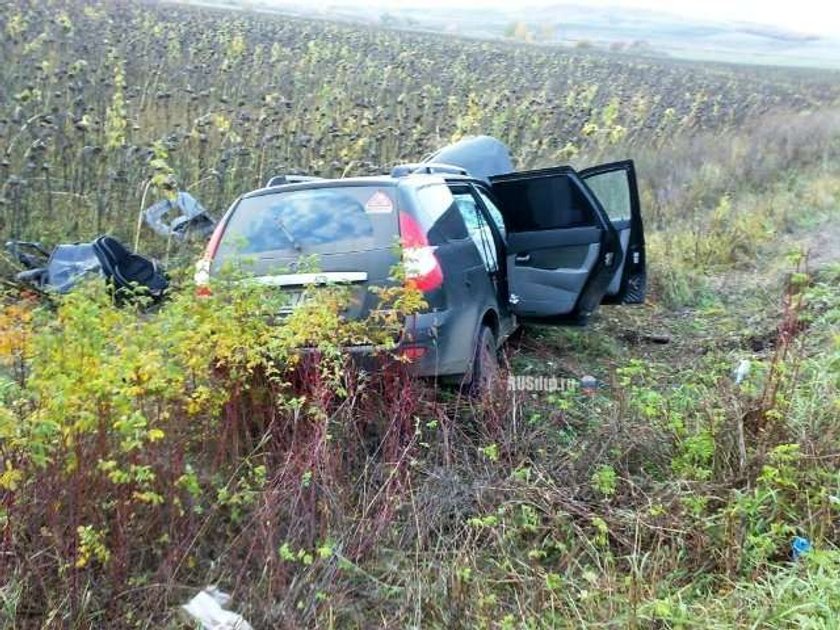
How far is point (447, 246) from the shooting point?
17.0 ft

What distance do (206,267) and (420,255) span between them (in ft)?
4.31

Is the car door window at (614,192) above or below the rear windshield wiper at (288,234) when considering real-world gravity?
below

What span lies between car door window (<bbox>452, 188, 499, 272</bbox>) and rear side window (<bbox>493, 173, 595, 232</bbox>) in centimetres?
43

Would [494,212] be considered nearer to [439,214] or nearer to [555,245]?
[555,245]

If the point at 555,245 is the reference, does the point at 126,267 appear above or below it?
below

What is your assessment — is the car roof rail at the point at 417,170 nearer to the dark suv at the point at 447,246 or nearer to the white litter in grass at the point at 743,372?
the dark suv at the point at 447,246

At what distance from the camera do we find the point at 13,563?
10.7 feet

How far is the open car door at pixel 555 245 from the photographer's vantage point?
633 cm

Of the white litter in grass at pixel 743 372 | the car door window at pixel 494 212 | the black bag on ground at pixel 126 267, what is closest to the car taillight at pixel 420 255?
the car door window at pixel 494 212

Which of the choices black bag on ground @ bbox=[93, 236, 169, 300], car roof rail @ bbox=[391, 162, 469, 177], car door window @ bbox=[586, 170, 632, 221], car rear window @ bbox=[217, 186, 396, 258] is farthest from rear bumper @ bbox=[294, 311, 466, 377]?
black bag on ground @ bbox=[93, 236, 169, 300]

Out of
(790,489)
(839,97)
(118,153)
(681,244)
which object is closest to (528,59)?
(839,97)

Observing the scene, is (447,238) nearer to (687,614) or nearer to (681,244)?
(687,614)

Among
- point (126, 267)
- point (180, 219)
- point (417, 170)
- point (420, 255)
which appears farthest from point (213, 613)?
point (180, 219)

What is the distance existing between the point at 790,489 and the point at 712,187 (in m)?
11.7
